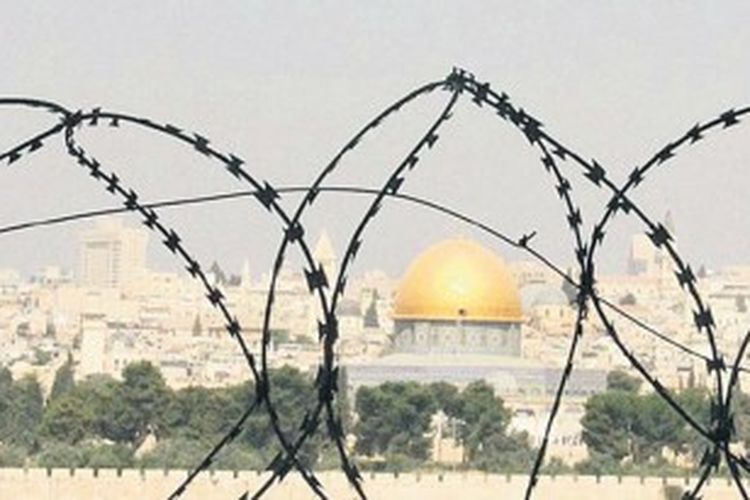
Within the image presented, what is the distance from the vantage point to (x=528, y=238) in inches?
437

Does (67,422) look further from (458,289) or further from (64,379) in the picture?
(458,289)

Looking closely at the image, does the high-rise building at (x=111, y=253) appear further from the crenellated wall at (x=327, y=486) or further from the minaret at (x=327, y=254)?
the crenellated wall at (x=327, y=486)

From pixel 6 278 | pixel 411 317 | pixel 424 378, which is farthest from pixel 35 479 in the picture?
pixel 6 278

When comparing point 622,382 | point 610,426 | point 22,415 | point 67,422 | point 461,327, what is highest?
point 461,327

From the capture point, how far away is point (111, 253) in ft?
528

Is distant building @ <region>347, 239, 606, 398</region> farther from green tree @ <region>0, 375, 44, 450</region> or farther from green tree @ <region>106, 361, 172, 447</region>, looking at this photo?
green tree @ <region>106, 361, 172, 447</region>

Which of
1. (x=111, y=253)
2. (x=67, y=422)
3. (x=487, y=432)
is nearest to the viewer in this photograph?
(x=67, y=422)

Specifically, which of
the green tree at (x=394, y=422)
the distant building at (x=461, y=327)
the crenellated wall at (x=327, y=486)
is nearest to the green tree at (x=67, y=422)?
the green tree at (x=394, y=422)

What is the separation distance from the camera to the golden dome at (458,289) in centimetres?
8700

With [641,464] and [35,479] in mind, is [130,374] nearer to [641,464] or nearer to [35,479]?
[641,464]

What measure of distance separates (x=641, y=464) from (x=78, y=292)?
276 ft

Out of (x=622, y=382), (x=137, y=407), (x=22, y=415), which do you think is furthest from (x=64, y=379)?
(x=137, y=407)

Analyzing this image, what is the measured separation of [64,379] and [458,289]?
992 cm

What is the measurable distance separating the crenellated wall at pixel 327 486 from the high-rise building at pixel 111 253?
105345 mm
